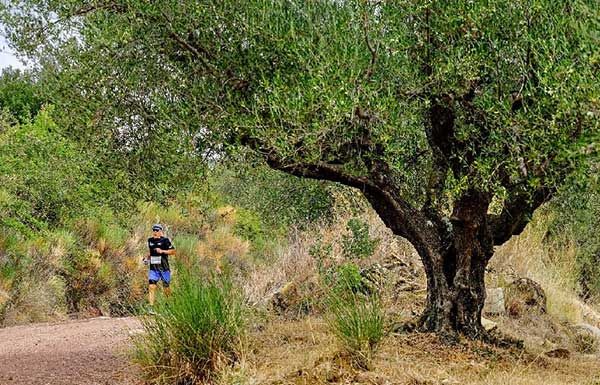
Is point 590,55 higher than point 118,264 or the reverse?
higher

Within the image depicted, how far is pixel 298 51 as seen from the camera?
626 cm

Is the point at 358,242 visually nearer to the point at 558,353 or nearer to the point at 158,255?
the point at 558,353

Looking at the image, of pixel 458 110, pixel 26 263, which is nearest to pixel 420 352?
pixel 458 110

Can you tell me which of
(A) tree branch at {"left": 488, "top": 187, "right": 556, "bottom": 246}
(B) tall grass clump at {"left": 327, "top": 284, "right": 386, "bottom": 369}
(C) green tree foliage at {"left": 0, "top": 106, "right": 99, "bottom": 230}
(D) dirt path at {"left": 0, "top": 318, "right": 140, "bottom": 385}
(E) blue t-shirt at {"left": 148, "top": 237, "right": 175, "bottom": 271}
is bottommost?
(D) dirt path at {"left": 0, "top": 318, "right": 140, "bottom": 385}

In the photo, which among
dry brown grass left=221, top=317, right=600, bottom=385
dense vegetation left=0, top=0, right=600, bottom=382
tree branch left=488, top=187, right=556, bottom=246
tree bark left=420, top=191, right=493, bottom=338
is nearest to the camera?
Result: dense vegetation left=0, top=0, right=600, bottom=382

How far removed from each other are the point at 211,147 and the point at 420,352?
294cm

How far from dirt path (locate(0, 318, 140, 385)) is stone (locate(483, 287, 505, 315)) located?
18.7ft

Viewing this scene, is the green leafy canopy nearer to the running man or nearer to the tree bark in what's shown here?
the tree bark

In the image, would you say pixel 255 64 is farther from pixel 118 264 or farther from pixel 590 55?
pixel 118 264

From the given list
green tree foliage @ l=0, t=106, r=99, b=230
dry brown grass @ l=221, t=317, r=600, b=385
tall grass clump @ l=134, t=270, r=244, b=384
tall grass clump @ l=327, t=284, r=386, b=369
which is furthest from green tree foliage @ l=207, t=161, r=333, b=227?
green tree foliage @ l=0, t=106, r=99, b=230

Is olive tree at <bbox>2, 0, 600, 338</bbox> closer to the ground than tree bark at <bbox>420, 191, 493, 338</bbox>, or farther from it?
farther from it

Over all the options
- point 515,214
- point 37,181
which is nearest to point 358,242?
point 515,214

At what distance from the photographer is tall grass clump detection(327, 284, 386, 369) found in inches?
272

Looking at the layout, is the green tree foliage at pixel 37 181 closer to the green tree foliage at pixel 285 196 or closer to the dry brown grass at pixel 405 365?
the green tree foliage at pixel 285 196
